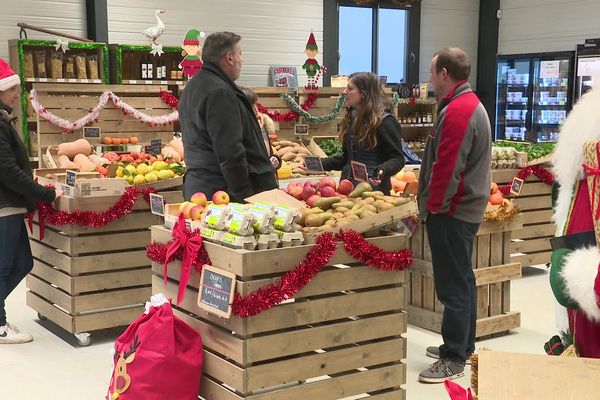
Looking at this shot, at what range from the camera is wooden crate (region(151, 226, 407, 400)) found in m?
3.03

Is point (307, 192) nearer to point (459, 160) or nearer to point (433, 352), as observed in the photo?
point (459, 160)

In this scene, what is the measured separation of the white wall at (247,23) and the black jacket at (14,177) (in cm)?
521

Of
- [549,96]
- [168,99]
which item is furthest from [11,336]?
[549,96]

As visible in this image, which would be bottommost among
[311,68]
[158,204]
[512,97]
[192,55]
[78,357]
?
[78,357]

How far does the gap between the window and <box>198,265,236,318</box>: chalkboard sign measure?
920cm

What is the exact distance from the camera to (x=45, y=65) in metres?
8.38

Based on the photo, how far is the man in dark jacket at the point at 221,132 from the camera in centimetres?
377

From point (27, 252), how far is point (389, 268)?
274cm

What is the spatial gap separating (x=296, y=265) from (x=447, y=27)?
35.9ft

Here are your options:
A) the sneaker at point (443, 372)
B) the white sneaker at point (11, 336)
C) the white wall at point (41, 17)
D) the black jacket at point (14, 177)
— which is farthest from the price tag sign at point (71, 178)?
the white wall at point (41, 17)

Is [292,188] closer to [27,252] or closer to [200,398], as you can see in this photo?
[200,398]

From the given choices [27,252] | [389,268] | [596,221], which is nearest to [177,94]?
[27,252]

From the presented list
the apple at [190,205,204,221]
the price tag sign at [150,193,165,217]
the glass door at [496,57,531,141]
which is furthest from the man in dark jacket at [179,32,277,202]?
the glass door at [496,57,531,141]

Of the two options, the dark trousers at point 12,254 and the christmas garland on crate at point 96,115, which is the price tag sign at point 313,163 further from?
the christmas garland on crate at point 96,115
